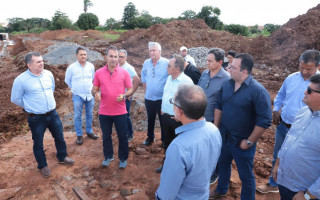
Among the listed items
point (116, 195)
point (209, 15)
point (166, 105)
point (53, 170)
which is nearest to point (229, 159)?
point (166, 105)

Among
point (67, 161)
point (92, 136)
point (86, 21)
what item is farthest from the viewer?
point (86, 21)

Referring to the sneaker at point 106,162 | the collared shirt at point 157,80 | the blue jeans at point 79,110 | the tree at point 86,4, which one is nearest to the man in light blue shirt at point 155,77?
the collared shirt at point 157,80

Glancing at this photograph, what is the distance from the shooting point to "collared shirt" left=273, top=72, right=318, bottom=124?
120 inches

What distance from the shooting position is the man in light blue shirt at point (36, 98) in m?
3.46

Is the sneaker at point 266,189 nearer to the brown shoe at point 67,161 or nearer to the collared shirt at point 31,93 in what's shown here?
the brown shoe at point 67,161

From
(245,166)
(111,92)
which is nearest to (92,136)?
(111,92)

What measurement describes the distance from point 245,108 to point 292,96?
3.40 ft

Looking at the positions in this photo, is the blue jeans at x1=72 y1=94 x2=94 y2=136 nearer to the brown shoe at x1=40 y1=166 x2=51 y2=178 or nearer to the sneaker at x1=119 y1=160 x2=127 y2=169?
the brown shoe at x1=40 y1=166 x2=51 y2=178

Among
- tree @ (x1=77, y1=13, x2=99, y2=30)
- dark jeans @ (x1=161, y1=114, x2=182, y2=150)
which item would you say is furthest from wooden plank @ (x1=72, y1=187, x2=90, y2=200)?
tree @ (x1=77, y1=13, x2=99, y2=30)

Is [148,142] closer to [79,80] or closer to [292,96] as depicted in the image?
[79,80]

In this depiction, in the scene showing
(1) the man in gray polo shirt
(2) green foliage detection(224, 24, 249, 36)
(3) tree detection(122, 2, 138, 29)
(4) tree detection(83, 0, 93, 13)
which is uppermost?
(4) tree detection(83, 0, 93, 13)

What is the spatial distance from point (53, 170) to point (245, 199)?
132 inches

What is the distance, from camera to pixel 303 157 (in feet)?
6.42

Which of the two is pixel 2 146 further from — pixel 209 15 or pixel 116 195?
pixel 209 15
